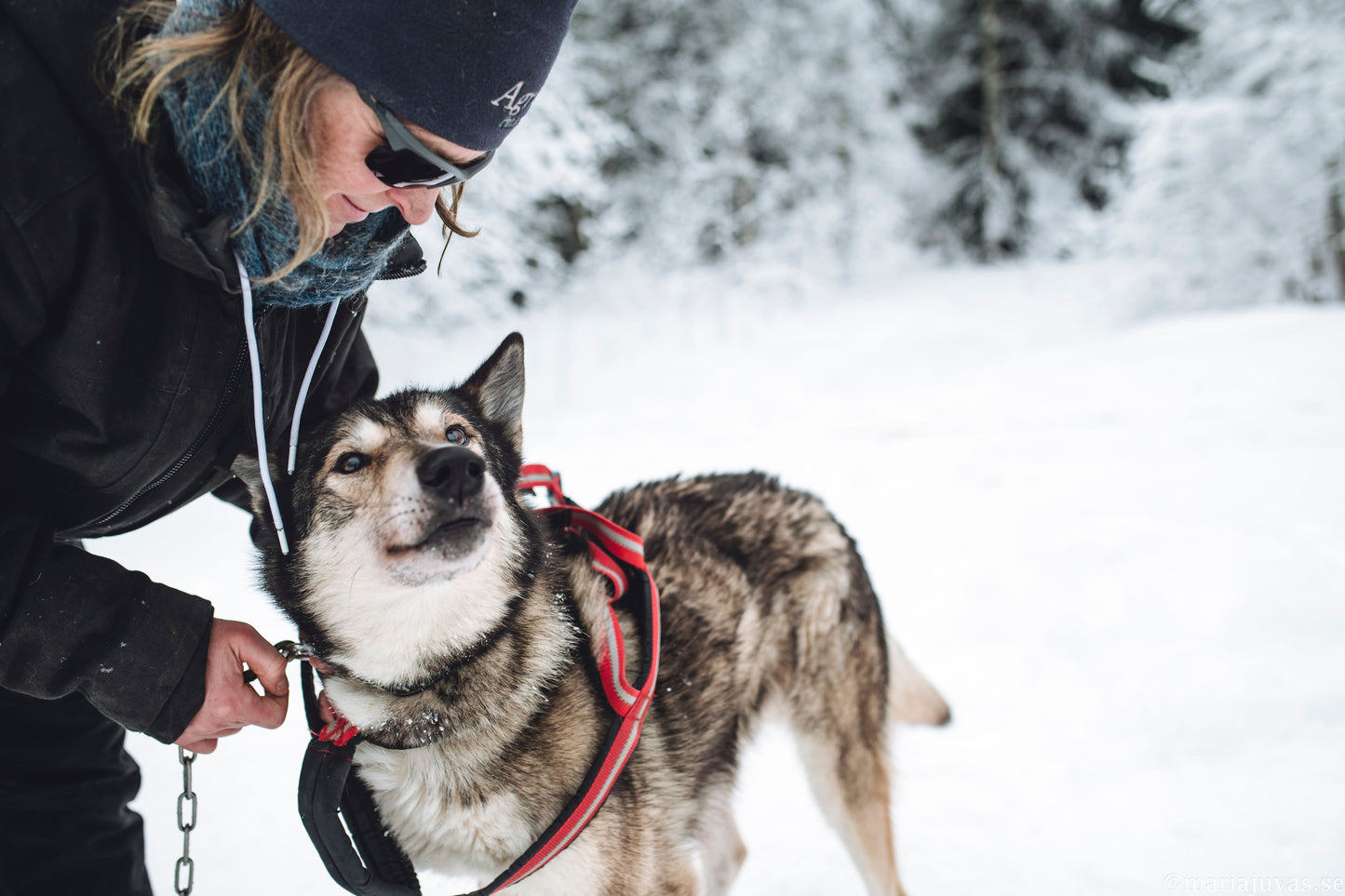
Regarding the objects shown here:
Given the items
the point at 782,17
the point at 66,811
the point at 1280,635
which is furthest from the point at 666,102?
the point at 66,811

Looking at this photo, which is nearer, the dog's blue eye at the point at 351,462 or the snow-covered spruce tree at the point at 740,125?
the dog's blue eye at the point at 351,462

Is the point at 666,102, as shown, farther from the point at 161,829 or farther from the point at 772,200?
the point at 161,829

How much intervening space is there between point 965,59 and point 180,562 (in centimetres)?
1659

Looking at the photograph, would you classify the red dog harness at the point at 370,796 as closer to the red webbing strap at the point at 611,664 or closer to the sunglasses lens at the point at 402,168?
the red webbing strap at the point at 611,664

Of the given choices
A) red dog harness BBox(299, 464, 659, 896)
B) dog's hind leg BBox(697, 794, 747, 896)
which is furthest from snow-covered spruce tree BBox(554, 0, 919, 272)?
red dog harness BBox(299, 464, 659, 896)

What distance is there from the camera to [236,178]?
3.84ft

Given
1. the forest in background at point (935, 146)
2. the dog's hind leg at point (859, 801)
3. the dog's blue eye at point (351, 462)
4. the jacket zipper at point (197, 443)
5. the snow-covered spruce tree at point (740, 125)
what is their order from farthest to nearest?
the snow-covered spruce tree at point (740, 125)
the forest in background at point (935, 146)
the dog's hind leg at point (859, 801)
the dog's blue eye at point (351, 462)
the jacket zipper at point (197, 443)

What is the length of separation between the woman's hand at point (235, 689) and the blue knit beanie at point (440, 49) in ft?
3.20

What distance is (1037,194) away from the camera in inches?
572

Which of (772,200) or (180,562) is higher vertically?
(772,200)

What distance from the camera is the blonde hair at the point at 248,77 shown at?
3.50 ft

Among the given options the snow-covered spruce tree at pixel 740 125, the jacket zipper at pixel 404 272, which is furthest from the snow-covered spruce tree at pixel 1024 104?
the jacket zipper at pixel 404 272

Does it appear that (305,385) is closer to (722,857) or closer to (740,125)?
(722,857)

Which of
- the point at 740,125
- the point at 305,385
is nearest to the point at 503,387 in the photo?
the point at 305,385
